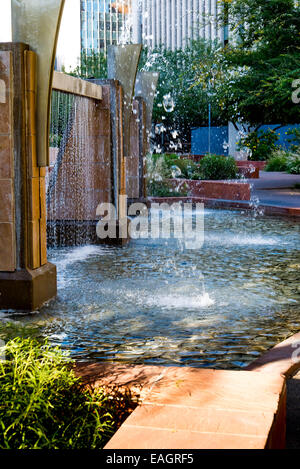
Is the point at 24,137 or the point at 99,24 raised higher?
the point at 99,24

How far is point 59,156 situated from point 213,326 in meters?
6.50

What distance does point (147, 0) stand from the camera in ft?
525

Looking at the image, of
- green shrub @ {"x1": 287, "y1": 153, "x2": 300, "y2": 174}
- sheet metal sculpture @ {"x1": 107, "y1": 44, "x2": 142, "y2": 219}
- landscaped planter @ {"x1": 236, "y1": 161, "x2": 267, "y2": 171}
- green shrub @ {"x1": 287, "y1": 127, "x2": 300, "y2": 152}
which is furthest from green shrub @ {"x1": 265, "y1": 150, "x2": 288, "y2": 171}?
sheet metal sculpture @ {"x1": 107, "y1": 44, "x2": 142, "y2": 219}

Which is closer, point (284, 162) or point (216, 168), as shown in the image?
point (216, 168)

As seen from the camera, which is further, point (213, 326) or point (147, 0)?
point (147, 0)

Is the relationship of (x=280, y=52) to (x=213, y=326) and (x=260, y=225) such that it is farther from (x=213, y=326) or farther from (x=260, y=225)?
(x=213, y=326)

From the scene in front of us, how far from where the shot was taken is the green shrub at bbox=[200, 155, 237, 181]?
2523cm

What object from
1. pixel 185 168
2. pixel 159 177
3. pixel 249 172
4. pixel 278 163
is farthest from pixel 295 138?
A: pixel 159 177

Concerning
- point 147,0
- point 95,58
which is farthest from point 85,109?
point 147,0

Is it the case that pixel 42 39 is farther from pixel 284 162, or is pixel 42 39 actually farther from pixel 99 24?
pixel 99 24

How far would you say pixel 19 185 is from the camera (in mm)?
7113

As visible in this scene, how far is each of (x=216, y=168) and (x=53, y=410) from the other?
22.6 m

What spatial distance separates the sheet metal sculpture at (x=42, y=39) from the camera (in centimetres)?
707

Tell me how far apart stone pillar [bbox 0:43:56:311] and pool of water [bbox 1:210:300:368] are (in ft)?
1.09
